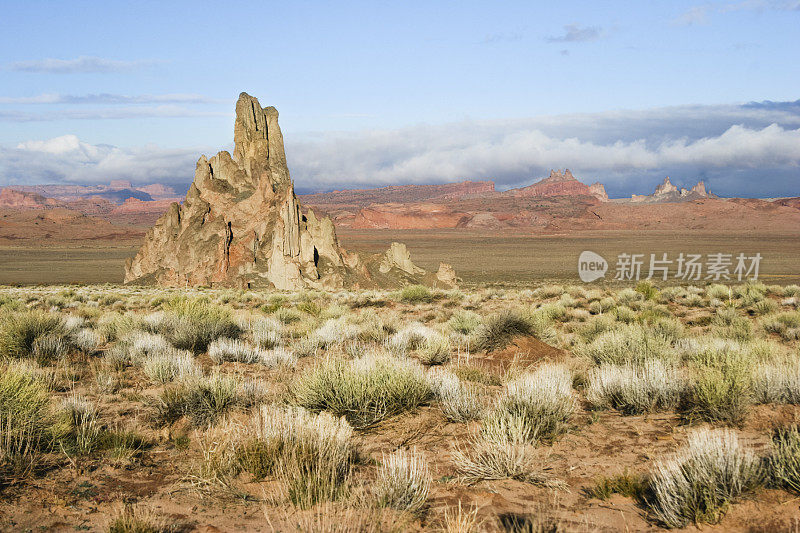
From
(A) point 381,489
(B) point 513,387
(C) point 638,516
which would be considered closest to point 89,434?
(A) point 381,489

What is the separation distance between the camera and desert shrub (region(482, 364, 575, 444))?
5.39 meters

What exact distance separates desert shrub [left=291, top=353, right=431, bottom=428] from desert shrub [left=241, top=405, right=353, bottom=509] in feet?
2.74

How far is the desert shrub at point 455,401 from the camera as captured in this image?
606cm

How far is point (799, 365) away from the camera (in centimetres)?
661

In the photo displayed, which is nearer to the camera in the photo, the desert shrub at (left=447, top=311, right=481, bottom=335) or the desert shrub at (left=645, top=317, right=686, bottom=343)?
the desert shrub at (left=645, top=317, right=686, bottom=343)

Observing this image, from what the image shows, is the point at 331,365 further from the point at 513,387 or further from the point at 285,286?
the point at 285,286

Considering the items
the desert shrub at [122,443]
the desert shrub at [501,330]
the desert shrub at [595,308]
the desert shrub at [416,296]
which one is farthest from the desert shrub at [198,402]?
the desert shrub at [416,296]

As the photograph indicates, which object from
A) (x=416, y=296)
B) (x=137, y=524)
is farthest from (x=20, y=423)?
(x=416, y=296)

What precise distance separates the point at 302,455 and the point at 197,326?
746 cm

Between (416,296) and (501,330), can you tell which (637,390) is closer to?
(501,330)

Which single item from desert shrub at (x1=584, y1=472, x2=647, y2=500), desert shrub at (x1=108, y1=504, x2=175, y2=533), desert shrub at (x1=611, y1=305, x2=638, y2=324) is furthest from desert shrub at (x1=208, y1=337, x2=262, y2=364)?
desert shrub at (x1=611, y1=305, x2=638, y2=324)

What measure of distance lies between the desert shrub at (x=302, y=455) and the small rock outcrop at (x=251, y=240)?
1735 inches

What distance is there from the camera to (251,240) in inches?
2153

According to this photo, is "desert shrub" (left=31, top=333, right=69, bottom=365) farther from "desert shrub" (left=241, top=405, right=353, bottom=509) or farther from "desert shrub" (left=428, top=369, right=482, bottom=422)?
"desert shrub" (left=428, top=369, right=482, bottom=422)
